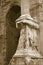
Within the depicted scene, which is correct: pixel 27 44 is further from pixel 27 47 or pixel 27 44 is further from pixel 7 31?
pixel 7 31

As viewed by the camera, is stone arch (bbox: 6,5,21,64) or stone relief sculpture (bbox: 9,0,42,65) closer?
stone relief sculpture (bbox: 9,0,42,65)

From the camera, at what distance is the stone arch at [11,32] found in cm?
581

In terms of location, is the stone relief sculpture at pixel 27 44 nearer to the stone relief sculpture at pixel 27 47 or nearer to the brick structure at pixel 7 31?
the stone relief sculpture at pixel 27 47

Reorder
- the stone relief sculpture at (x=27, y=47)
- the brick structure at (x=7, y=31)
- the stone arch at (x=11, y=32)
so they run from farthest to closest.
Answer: the stone arch at (x=11, y=32) → the brick structure at (x=7, y=31) → the stone relief sculpture at (x=27, y=47)

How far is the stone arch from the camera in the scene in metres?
5.81

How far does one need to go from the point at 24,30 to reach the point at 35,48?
40 cm

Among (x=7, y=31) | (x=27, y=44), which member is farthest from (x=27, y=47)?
(x=7, y=31)

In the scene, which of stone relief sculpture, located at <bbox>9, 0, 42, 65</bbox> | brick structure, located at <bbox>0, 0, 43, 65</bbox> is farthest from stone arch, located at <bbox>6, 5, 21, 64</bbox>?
stone relief sculpture, located at <bbox>9, 0, 42, 65</bbox>

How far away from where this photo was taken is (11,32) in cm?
597

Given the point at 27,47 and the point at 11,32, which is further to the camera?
the point at 11,32

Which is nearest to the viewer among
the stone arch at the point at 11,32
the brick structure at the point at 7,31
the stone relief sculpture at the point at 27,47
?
the stone relief sculpture at the point at 27,47

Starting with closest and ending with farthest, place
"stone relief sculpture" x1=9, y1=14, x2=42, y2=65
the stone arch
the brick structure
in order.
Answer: "stone relief sculpture" x1=9, y1=14, x2=42, y2=65
the brick structure
the stone arch

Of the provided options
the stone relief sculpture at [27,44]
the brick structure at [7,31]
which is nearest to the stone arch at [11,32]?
the brick structure at [7,31]

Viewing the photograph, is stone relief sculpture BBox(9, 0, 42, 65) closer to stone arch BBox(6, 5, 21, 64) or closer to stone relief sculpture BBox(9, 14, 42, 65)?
stone relief sculpture BBox(9, 14, 42, 65)
